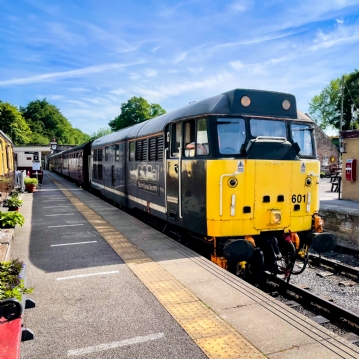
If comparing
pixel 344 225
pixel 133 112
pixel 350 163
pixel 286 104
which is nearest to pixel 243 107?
pixel 286 104

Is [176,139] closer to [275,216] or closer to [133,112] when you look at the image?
[275,216]

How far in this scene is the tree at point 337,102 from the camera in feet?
169

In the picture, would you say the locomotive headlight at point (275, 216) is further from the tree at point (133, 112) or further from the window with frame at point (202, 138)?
the tree at point (133, 112)

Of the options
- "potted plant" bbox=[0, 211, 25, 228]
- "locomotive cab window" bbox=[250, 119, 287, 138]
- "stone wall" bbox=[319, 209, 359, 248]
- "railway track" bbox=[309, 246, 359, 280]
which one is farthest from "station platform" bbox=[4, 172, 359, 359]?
"stone wall" bbox=[319, 209, 359, 248]

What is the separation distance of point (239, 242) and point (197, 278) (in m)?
0.98

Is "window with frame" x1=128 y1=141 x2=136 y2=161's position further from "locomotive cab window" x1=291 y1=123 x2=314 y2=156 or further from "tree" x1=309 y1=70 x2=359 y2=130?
"tree" x1=309 y1=70 x2=359 y2=130

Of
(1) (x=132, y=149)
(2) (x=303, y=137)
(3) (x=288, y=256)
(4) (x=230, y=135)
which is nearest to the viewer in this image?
(4) (x=230, y=135)

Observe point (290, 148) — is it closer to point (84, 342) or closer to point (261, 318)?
point (261, 318)

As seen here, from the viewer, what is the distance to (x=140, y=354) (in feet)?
10.8

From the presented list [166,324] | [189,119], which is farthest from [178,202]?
[166,324]

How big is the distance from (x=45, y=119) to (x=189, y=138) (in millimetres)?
87726

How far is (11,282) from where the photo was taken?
3.98 metres

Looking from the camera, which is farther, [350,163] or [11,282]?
[350,163]

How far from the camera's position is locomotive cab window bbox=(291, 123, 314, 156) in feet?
22.3
